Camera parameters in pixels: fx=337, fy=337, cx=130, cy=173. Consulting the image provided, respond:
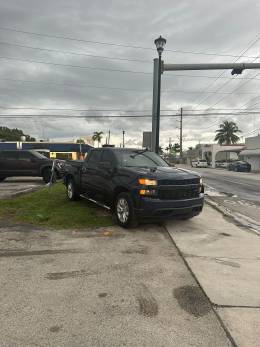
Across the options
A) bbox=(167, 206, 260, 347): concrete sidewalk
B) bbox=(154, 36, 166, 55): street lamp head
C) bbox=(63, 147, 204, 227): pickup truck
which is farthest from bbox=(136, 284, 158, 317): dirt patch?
bbox=(154, 36, 166, 55): street lamp head

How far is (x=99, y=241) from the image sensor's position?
6.25m

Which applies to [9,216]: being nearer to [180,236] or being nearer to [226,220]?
[180,236]

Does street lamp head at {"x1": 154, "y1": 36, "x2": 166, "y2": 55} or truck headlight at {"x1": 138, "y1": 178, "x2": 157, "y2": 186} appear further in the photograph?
street lamp head at {"x1": 154, "y1": 36, "x2": 166, "y2": 55}

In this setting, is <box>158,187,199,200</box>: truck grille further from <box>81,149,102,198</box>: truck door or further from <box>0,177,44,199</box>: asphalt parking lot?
<box>0,177,44,199</box>: asphalt parking lot

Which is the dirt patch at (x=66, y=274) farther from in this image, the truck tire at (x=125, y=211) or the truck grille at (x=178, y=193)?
the truck grille at (x=178, y=193)

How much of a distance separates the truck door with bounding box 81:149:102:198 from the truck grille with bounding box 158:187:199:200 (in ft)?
6.77

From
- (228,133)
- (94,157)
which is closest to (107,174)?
(94,157)

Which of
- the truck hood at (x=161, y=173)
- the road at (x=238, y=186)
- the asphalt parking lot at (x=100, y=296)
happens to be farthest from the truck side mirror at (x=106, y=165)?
the road at (x=238, y=186)

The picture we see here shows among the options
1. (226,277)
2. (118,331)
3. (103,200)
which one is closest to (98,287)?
(118,331)

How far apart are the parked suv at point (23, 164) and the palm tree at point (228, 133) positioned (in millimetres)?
76664

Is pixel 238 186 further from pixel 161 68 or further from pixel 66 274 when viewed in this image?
pixel 66 274

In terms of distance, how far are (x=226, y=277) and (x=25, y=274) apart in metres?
2.73

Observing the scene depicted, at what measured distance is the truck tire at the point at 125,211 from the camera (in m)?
6.98

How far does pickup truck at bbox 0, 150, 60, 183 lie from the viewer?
1758 cm
